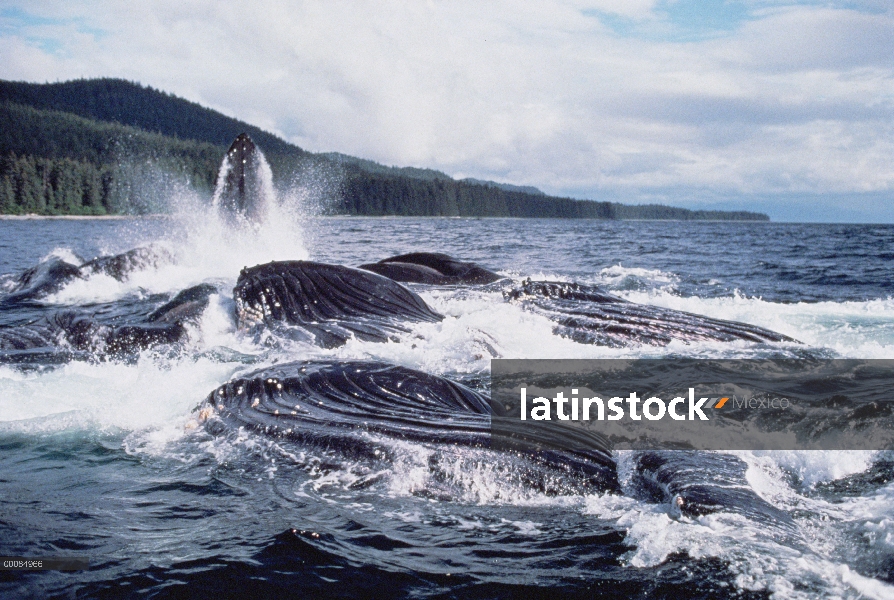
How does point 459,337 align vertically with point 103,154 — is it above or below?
below

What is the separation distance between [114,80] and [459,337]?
710ft

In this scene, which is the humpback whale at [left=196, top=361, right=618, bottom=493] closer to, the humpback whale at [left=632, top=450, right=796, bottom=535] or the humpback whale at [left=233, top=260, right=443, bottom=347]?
the humpback whale at [left=632, top=450, right=796, bottom=535]

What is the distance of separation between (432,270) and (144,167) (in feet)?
418

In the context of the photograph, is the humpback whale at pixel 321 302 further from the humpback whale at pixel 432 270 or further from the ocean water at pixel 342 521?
the humpback whale at pixel 432 270

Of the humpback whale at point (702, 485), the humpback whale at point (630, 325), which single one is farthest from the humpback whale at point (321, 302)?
the humpback whale at point (702, 485)

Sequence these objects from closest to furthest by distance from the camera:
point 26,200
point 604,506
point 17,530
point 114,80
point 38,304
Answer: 1. point 17,530
2. point 604,506
3. point 38,304
4. point 26,200
5. point 114,80

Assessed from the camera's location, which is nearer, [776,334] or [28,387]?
[28,387]

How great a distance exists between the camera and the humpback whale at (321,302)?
361 inches

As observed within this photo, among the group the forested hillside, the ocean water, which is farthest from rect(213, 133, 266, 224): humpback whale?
the forested hillside

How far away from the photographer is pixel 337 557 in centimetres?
361

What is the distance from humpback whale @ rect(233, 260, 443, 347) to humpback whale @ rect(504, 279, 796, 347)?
2098 millimetres

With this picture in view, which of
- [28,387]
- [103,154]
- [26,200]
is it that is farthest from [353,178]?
[28,387]

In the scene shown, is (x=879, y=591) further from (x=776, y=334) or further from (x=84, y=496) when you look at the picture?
(x=776, y=334)

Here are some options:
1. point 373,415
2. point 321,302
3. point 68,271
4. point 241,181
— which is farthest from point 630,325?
point 68,271
